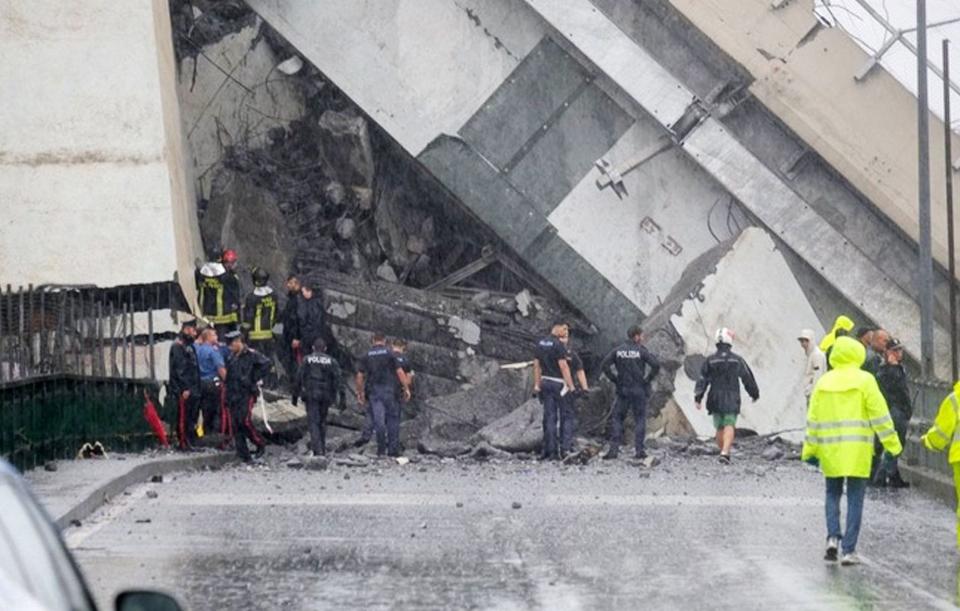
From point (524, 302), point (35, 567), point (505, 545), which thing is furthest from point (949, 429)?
point (524, 302)

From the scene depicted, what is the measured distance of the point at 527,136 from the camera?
3212 centimetres

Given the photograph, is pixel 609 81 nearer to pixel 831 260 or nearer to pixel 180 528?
pixel 831 260

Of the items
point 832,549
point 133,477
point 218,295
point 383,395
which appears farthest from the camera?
point 218,295

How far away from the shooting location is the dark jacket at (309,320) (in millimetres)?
29156

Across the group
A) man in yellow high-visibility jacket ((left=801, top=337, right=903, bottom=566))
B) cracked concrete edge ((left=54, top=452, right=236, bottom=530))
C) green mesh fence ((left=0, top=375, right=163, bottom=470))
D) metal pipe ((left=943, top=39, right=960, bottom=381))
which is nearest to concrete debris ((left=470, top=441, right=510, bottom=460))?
cracked concrete edge ((left=54, top=452, right=236, bottom=530))

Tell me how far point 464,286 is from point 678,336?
4465 mm

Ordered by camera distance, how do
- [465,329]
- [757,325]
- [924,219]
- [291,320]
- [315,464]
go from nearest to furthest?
[315,464], [924,219], [291,320], [757,325], [465,329]

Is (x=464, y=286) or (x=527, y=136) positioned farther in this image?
(x=464, y=286)

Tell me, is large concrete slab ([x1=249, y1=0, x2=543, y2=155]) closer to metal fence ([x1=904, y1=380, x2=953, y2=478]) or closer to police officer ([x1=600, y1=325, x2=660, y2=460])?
police officer ([x1=600, y1=325, x2=660, y2=460])

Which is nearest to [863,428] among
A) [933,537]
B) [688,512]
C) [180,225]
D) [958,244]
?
[933,537]

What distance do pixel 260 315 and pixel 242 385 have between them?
4.88 meters

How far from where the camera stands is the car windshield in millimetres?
3984

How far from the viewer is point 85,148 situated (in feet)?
88.4

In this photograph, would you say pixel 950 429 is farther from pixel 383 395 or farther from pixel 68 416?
pixel 383 395
